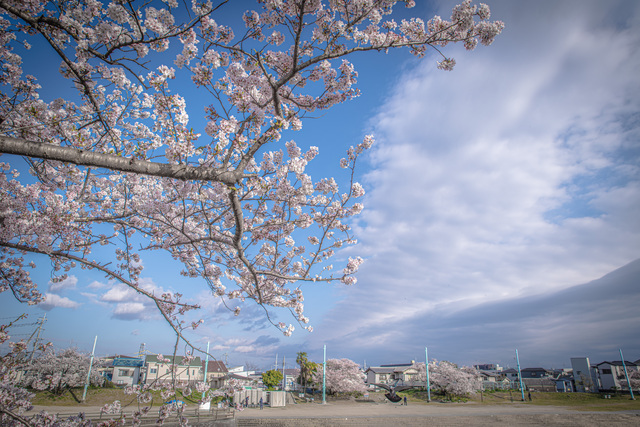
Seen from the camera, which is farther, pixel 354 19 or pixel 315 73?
pixel 315 73

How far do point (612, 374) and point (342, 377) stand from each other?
5392 cm

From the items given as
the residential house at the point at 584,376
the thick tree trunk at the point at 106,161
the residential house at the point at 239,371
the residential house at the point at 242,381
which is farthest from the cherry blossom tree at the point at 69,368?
the residential house at the point at 584,376

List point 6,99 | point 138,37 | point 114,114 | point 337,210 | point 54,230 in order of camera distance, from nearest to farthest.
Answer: point 138,37 → point 6,99 → point 54,230 → point 114,114 → point 337,210

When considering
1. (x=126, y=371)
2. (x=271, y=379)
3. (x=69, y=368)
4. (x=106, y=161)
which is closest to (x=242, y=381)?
(x=106, y=161)

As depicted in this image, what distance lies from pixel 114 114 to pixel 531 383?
88659 mm

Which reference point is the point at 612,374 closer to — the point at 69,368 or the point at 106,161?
the point at 106,161

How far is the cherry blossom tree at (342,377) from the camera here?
4272 centimetres

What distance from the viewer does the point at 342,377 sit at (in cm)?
4328

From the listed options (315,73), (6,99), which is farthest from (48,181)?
(315,73)

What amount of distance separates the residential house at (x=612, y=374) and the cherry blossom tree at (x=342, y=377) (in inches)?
1908

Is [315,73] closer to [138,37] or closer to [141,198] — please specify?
[138,37]

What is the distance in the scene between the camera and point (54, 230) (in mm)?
5285

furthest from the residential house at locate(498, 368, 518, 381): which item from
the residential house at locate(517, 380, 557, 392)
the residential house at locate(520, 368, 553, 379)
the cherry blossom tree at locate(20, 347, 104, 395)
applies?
the cherry blossom tree at locate(20, 347, 104, 395)

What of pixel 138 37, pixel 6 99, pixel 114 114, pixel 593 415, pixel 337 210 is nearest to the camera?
pixel 138 37
